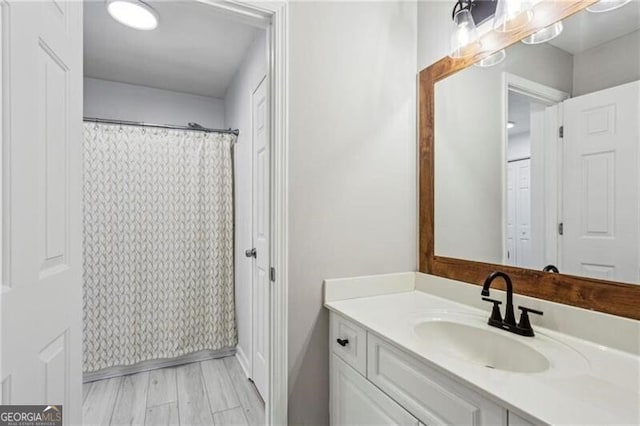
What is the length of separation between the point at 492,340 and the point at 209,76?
281cm

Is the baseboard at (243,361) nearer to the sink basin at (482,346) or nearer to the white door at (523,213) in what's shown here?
the sink basin at (482,346)

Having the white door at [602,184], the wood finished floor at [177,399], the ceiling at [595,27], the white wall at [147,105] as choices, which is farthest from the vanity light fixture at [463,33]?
the white wall at [147,105]

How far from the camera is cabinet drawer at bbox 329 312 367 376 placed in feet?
3.76

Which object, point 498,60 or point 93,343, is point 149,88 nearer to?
point 93,343

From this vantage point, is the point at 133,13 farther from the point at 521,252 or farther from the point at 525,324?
the point at 525,324

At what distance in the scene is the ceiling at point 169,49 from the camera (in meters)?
1.93

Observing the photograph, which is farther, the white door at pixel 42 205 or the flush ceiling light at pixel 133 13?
the flush ceiling light at pixel 133 13

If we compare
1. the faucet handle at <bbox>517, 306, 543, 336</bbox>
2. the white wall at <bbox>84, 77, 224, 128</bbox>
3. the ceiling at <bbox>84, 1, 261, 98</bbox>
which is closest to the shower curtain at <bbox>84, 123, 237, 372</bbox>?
the ceiling at <bbox>84, 1, 261, 98</bbox>

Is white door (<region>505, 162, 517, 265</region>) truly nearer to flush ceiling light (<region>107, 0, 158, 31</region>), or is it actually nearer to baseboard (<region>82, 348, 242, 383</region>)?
flush ceiling light (<region>107, 0, 158, 31</region>)

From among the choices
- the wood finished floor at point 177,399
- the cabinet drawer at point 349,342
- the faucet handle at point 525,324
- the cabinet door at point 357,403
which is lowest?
the wood finished floor at point 177,399

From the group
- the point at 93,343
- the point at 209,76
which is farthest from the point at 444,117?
the point at 93,343

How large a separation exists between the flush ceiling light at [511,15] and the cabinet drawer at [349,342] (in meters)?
1.28

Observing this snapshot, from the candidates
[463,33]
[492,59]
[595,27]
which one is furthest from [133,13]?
[595,27]

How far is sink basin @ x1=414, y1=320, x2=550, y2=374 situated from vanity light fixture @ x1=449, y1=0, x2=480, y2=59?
3.75 ft
